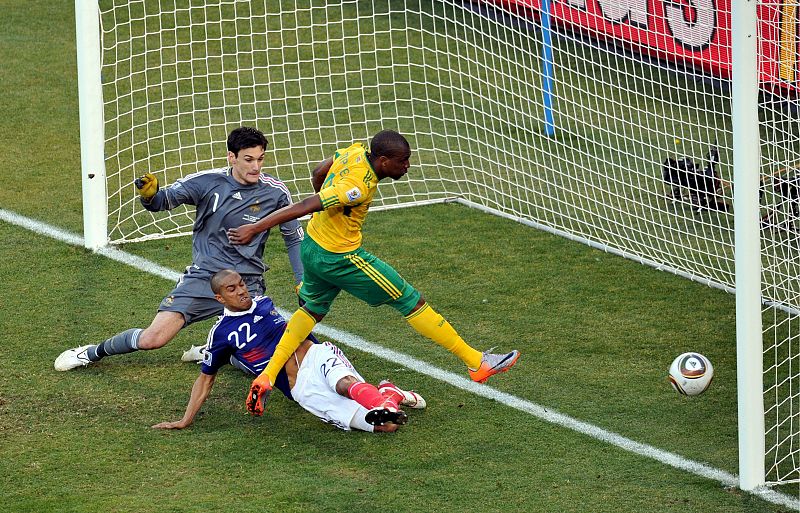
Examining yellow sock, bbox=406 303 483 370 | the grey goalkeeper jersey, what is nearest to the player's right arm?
the grey goalkeeper jersey

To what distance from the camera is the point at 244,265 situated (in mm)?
7934

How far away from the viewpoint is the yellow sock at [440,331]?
7.43 m

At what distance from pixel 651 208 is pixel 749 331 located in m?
4.14

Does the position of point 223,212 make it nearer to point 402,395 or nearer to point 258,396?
point 258,396

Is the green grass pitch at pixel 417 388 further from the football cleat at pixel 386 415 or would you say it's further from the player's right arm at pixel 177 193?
the player's right arm at pixel 177 193

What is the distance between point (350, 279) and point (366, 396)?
0.66m

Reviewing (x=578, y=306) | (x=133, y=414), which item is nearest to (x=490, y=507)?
(x=133, y=414)

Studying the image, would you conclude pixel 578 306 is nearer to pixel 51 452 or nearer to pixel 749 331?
pixel 749 331

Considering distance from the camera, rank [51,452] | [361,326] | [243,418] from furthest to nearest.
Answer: [361,326]
[243,418]
[51,452]

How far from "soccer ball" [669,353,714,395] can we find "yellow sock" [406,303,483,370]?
3.64 ft

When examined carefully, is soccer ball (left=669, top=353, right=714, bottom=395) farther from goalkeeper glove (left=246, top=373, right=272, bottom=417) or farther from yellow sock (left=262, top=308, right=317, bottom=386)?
goalkeeper glove (left=246, top=373, right=272, bottom=417)

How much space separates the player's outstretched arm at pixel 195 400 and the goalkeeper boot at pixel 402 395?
0.96 metres

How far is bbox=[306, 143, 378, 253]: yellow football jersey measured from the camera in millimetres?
7051

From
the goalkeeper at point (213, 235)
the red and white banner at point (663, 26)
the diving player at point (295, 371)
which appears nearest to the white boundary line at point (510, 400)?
the diving player at point (295, 371)
